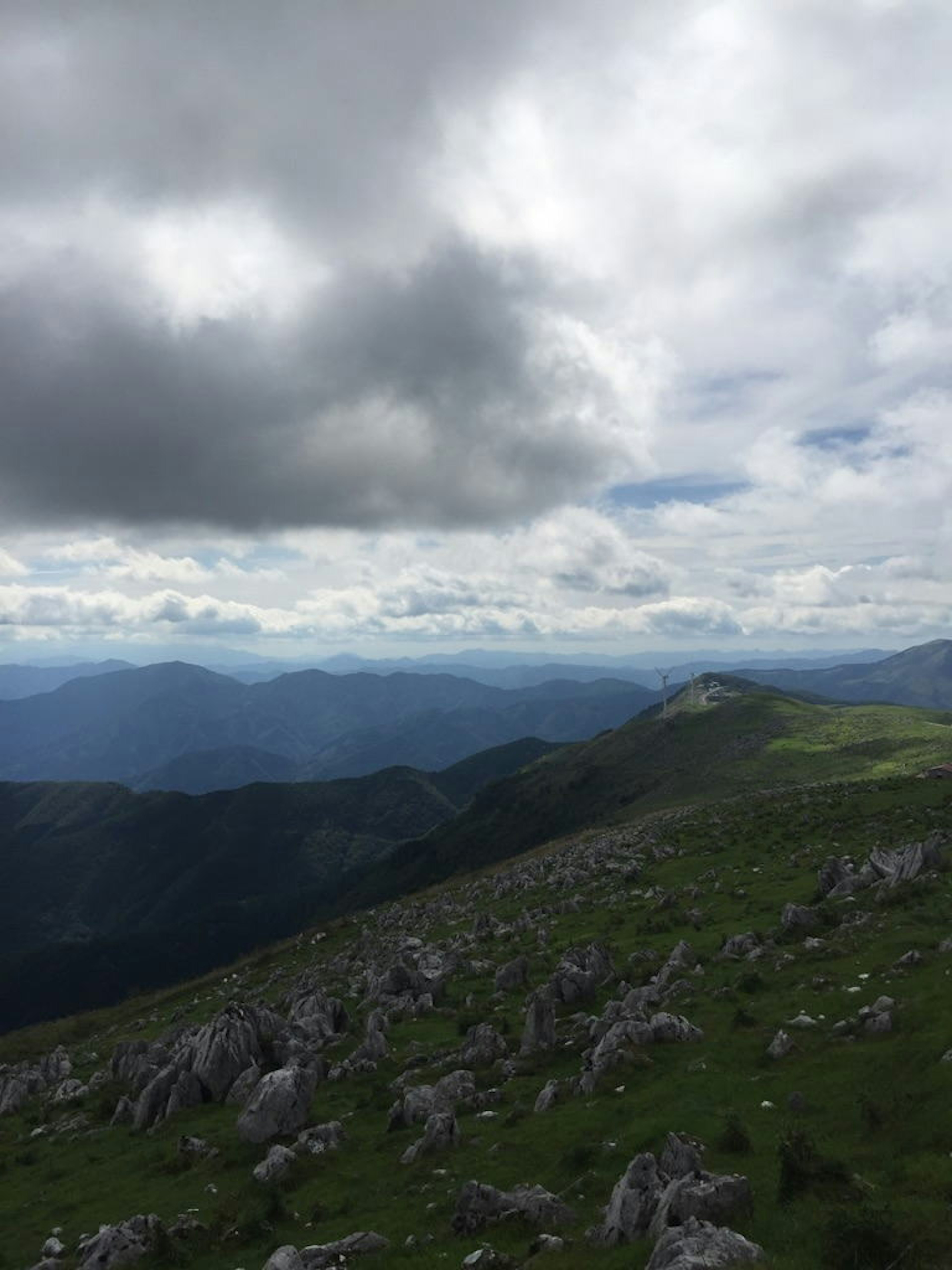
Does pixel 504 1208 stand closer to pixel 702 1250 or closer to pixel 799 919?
pixel 702 1250

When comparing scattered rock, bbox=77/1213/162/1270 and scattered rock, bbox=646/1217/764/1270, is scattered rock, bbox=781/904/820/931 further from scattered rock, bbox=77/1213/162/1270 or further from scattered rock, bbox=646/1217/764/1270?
scattered rock, bbox=77/1213/162/1270

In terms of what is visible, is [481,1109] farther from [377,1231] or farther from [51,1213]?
[51,1213]

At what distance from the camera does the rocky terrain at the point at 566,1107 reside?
1570cm

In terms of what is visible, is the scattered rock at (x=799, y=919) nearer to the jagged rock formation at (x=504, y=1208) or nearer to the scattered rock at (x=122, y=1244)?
the jagged rock formation at (x=504, y=1208)

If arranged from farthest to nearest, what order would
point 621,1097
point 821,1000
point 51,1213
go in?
point 821,1000 < point 51,1213 < point 621,1097

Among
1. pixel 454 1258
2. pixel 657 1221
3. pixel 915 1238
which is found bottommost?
pixel 454 1258

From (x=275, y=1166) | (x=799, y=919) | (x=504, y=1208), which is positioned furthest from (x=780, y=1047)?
(x=275, y=1166)

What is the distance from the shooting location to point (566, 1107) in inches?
977

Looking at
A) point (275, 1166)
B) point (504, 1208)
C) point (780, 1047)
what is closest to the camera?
point (504, 1208)

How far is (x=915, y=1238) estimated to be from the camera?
12727 mm

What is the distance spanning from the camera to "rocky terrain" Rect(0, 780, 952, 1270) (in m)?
15.7

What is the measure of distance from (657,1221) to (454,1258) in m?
5.15

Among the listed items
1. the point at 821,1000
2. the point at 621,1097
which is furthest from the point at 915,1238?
the point at 821,1000

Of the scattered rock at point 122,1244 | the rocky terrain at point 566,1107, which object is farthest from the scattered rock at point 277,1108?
the scattered rock at point 122,1244
